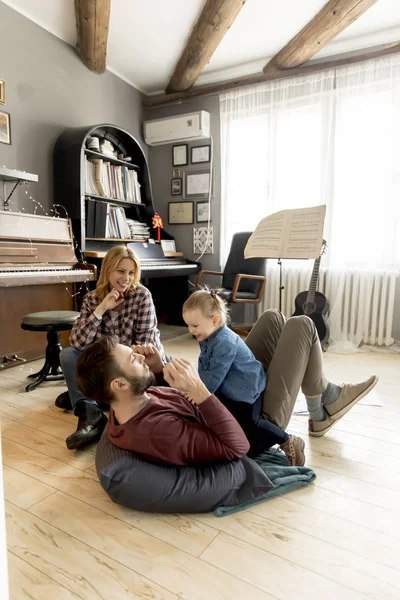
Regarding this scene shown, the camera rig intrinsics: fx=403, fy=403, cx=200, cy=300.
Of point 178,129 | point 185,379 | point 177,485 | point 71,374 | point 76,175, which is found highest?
point 178,129

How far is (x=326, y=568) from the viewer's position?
1.02 metres

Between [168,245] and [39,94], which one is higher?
[39,94]

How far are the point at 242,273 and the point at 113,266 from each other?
80.9 inches

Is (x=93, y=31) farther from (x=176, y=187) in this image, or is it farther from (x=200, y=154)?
(x=176, y=187)

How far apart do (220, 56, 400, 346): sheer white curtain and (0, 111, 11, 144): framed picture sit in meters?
Result: 2.00

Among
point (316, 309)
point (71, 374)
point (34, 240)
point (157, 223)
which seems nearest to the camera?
point (71, 374)

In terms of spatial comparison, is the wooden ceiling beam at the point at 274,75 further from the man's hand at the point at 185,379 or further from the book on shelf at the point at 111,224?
the man's hand at the point at 185,379

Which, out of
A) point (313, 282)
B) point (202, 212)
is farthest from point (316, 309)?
point (202, 212)

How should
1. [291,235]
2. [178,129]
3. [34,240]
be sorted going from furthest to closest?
[178,129]
[34,240]
[291,235]

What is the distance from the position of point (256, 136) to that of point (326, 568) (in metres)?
3.67

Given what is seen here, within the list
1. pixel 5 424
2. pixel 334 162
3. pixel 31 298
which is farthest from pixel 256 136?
pixel 5 424

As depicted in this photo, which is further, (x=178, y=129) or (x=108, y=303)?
(x=178, y=129)

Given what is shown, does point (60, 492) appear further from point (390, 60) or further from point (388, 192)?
point (390, 60)

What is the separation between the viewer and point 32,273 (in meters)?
2.51
